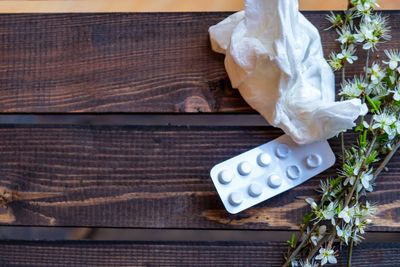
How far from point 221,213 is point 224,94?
0.18 meters

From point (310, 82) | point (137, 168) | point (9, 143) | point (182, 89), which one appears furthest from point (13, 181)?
point (310, 82)

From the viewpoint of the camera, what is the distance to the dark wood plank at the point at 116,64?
32.4 inches

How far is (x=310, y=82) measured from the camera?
78 centimetres

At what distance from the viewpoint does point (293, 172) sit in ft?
2.60

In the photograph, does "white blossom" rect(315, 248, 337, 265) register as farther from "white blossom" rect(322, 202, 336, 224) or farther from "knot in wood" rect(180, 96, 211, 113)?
"knot in wood" rect(180, 96, 211, 113)

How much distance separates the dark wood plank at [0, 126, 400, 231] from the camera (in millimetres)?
801

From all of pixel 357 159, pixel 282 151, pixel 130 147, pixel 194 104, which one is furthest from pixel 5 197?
pixel 357 159

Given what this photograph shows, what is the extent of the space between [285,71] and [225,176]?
0.17m

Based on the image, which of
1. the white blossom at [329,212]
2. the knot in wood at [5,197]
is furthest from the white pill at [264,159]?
the knot in wood at [5,197]

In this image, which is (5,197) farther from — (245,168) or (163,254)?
(245,168)

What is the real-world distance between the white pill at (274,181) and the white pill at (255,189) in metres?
0.02

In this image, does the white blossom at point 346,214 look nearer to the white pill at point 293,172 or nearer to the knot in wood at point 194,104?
the white pill at point 293,172

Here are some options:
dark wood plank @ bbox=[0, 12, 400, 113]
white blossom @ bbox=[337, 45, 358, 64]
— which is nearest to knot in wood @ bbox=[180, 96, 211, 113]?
dark wood plank @ bbox=[0, 12, 400, 113]

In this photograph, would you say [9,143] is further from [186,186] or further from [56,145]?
[186,186]
